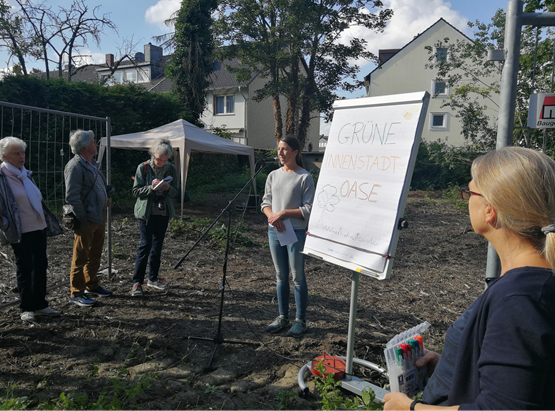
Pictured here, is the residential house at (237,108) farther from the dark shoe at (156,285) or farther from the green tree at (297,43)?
the dark shoe at (156,285)

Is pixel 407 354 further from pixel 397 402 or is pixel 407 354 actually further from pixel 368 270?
pixel 368 270

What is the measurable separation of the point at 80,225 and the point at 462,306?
15.0ft

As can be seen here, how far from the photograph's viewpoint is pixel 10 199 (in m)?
3.63

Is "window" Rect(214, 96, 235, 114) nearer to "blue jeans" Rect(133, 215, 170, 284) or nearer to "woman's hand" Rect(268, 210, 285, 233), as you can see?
"blue jeans" Rect(133, 215, 170, 284)

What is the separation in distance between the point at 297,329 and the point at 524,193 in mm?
3026

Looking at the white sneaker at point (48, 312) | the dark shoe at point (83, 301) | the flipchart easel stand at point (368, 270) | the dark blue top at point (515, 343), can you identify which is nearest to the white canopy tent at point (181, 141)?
the dark shoe at point (83, 301)

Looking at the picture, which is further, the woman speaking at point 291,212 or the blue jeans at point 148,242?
the blue jeans at point 148,242

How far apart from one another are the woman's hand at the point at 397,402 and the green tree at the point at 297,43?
62.0 feet

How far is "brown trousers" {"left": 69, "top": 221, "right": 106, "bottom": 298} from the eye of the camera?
4.37m

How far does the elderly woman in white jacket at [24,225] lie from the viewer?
3.62m

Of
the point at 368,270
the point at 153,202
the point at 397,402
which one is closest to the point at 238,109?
the point at 153,202

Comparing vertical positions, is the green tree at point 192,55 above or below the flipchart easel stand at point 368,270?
above

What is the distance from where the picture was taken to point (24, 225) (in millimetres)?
3775

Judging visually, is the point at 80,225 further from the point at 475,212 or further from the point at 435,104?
the point at 435,104
